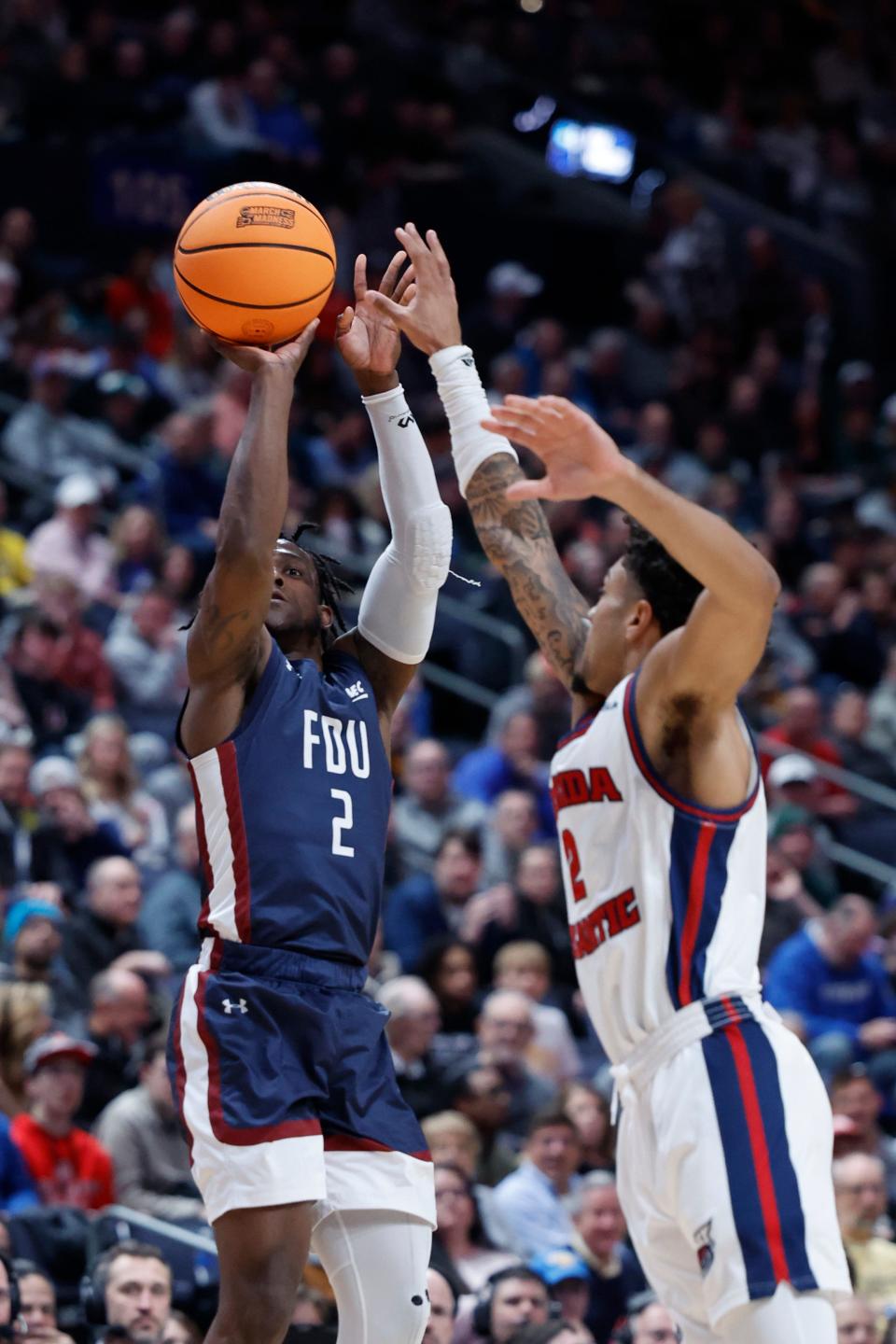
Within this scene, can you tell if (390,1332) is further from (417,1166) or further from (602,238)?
(602,238)

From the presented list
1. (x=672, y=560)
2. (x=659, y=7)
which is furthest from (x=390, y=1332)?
(x=659, y=7)

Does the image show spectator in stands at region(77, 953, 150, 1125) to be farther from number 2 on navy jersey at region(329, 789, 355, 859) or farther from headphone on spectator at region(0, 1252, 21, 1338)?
number 2 on navy jersey at region(329, 789, 355, 859)

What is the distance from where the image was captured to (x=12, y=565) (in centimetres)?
1231

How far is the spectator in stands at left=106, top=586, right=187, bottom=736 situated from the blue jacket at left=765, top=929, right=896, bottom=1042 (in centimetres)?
367

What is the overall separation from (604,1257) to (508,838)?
3.40 meters

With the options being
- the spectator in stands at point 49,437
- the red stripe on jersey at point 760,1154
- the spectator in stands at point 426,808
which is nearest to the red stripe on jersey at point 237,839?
the red stripe on jersey at point 760,1154

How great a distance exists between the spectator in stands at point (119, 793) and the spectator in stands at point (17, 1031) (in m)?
2.02

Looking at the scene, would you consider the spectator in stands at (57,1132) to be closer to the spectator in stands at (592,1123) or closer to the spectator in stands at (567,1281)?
the spectator in stands at (567,1281)

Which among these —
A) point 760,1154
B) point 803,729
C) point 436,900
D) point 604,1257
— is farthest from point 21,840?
point 760,1154

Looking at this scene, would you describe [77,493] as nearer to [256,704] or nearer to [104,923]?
→ [104,923]

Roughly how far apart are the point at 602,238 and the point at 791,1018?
10.6m

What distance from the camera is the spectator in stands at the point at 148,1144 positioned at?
8219 mm

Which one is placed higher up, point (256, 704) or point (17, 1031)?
point (256, 704)

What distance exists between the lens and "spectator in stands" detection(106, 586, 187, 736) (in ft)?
38.6
